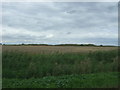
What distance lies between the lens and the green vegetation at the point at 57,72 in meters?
8.20

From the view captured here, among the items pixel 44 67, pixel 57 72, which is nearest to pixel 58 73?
pixel 57 72

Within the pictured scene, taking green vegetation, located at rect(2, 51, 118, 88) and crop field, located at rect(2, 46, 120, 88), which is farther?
green vegetation, located at rect(2, 51, 118, 88)

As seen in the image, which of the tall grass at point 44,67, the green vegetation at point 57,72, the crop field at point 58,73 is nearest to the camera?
the crop field at point 58,73

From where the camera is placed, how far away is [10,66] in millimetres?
13453

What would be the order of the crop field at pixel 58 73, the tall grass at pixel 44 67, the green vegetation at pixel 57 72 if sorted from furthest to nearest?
the tall grass at pixel 44 67, the green vegetation at pixel 57 72, the crop field at pixel 58 73

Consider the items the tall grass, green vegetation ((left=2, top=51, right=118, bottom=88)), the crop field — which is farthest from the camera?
the tall grass

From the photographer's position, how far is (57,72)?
11.6 meters

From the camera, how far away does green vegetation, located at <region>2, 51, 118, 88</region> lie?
26.9 feet

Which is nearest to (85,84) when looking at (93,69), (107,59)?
(93,69)

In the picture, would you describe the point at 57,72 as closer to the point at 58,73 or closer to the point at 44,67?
the point at 58,73

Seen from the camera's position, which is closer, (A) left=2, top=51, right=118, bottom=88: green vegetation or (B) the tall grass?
(A) left=2, top=51, right=118, bottom=88: green vegetation

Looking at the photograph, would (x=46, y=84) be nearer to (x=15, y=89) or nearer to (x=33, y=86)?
(x=33, y=86)

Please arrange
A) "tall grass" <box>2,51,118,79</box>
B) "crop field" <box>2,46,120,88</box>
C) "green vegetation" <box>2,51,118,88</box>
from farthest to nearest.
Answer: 1. "tall grass" <box>2,51,118,79</box>
2. "green vegetation" <box>2,51,118,88</box>
3. "crop field" <box>2,46,120,88</box>

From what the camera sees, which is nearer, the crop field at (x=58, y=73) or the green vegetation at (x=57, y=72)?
the crop field at (x=58, y=73)
